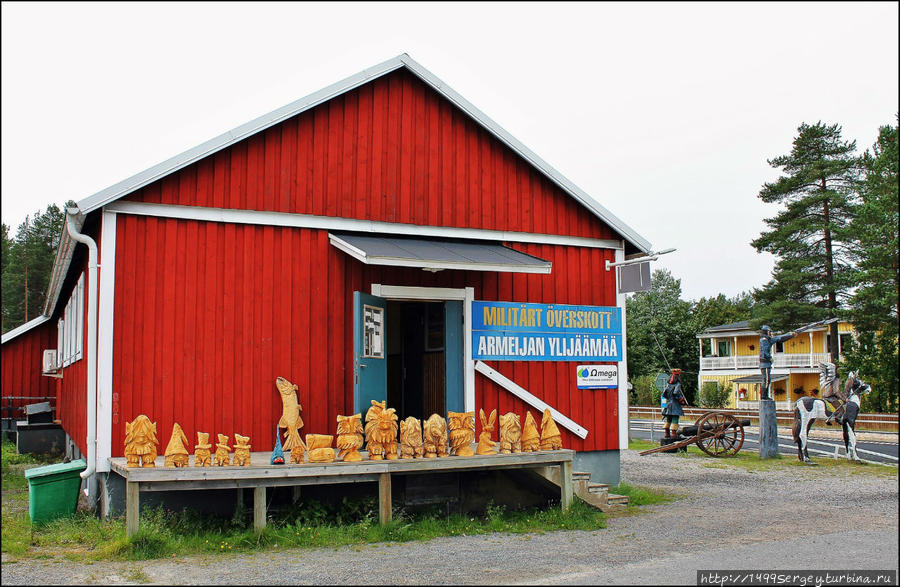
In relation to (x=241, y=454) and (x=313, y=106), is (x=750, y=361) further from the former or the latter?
(x=241, y=454)

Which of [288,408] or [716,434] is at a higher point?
[288,408]

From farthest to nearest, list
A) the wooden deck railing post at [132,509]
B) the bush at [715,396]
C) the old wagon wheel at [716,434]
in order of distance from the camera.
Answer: the bush at [715,396] → the old wagon wheel at [716,434] → the wooden deck railing post at [132,509]

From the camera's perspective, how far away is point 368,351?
9844 millimetres

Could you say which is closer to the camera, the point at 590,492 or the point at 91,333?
the point at 91,333

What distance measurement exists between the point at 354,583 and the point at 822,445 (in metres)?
14.9

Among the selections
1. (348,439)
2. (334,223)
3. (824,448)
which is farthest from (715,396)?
(348,439)

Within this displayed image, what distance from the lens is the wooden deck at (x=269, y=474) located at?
7.80 meters

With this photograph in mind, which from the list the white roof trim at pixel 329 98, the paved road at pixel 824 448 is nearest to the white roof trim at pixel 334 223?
the white roof trim at pixel 329 98

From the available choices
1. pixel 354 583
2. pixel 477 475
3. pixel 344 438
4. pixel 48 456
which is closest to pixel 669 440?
pixel 477 475

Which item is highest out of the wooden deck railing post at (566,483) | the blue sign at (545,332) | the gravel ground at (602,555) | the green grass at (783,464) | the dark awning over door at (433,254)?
the dark awning over door at (433,254)

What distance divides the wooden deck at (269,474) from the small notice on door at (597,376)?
2.24m

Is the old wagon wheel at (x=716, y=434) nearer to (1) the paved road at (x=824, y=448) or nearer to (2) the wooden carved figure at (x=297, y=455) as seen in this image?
(1) the paved road at (x=824, y=448)

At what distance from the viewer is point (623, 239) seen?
1209 centimetres

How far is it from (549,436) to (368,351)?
245 centimetres
